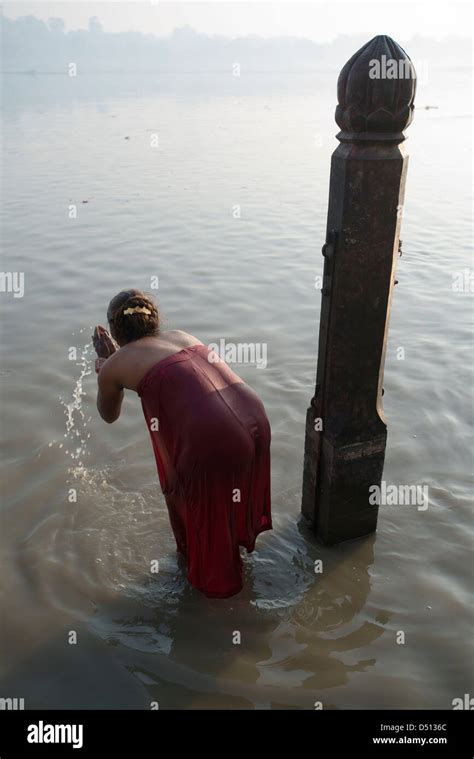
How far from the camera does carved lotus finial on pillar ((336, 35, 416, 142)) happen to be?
2.77m

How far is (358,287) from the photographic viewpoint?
→ 3160mm

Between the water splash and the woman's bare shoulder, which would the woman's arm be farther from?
the water splash

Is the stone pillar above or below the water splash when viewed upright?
above

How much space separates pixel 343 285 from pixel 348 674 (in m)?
1.73

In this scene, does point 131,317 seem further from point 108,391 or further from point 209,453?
point 209,453

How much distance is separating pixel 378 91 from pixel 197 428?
1.54m

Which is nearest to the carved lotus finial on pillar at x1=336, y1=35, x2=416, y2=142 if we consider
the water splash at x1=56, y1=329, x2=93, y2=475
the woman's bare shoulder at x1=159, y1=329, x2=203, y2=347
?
the woman's bare shoulder at x1=159, y1=329, x2=203, y2=347

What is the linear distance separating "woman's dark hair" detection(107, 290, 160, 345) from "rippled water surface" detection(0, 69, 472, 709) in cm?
131

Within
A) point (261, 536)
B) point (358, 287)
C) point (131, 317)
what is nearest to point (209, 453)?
point (131, 317)

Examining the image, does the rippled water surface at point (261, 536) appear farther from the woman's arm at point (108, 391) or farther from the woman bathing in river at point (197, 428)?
the woman's arm at point (108, 391)

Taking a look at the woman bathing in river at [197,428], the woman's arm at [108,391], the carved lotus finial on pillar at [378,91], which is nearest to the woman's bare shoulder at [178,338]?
the woman bathing in river at [197,428]

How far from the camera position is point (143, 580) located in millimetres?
3555

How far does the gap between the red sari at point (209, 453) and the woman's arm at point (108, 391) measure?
162 millimetres

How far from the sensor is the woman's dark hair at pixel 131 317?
119 inches
